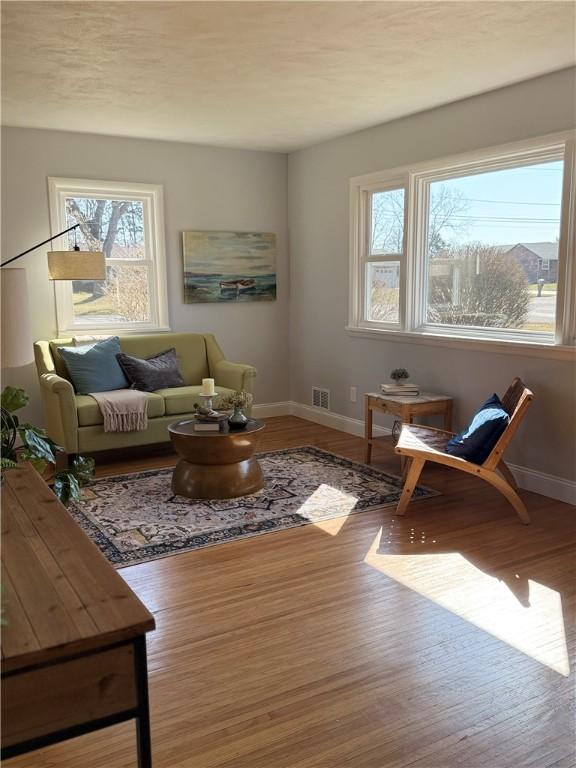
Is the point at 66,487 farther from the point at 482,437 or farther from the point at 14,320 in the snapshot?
the point at 482,437

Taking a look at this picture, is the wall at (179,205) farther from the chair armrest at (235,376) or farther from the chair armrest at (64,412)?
the chair armrest at (64,412)

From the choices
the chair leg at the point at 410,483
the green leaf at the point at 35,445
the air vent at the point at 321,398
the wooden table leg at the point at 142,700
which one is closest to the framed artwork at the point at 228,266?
the air vent at the point at 321,398

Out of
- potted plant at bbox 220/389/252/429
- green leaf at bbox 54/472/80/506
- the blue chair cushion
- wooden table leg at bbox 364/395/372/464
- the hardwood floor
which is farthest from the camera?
the blue chair cushion

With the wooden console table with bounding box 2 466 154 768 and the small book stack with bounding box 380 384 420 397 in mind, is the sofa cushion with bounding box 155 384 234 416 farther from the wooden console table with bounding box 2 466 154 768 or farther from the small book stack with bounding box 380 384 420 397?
the wooden console table with bounding box 2 466 154 768

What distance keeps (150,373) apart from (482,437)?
8.87 ft

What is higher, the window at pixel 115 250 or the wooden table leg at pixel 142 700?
the window at pixel 115 250

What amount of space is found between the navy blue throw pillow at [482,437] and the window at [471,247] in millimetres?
689

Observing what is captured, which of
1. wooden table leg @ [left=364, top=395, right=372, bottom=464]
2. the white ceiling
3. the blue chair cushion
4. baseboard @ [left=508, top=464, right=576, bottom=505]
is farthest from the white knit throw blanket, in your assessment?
baseboard @ [left=508, top=464, right=576, bottom=505]

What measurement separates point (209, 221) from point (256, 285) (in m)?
0.74

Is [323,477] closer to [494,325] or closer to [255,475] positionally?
[255,475]

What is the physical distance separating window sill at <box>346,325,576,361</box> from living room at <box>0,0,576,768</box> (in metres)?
0.03

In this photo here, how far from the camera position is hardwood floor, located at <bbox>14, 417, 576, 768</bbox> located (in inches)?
75.9

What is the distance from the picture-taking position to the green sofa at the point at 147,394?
15.2 feet

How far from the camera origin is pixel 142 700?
135 cm
